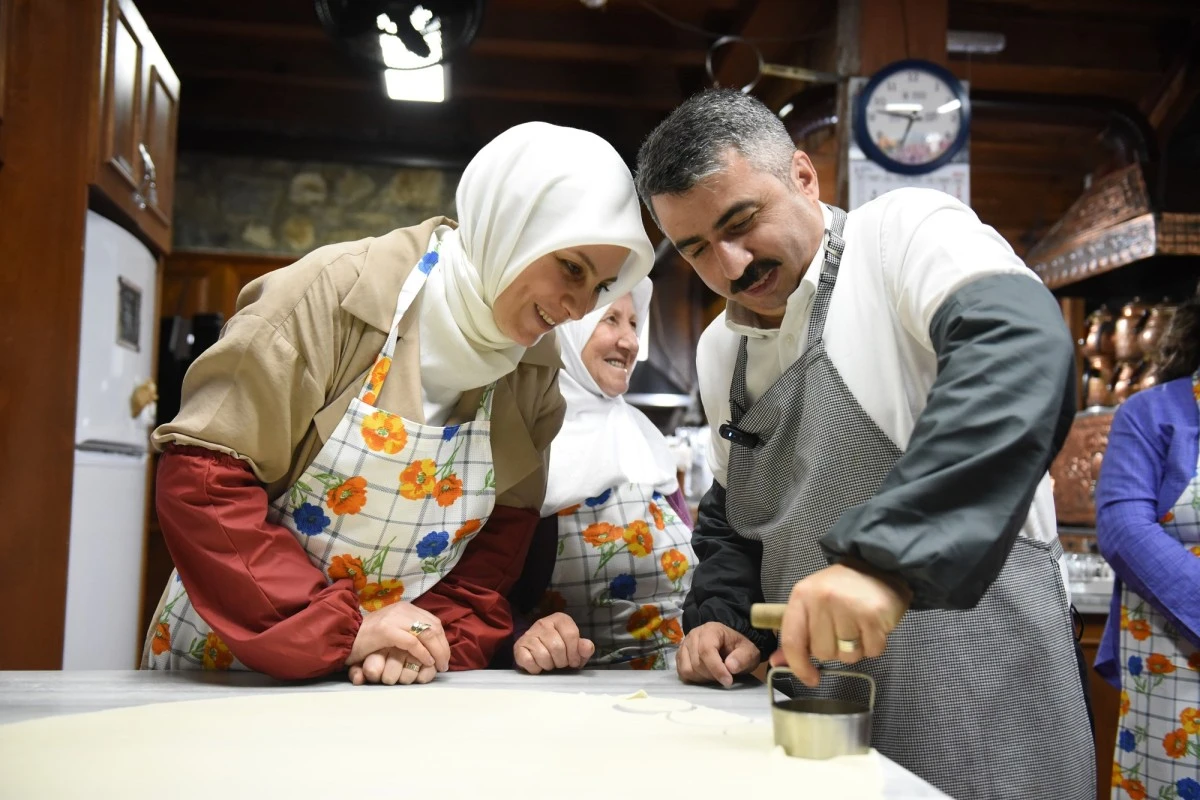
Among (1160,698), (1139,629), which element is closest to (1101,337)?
(1139,629)

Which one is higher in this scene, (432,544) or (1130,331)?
(1130,331)

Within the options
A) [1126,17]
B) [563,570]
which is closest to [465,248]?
[563,570]

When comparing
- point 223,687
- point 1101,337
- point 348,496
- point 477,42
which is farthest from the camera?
point 477,42

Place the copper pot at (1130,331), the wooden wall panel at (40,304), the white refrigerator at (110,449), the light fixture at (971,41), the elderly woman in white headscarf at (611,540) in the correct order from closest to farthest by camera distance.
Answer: the elderly woman in white headscarf at (611,540) < the wooden wall panel at (40,304) < the white refrigerator at (110,449) < the light fixture at (971,41) < the copper pot at (1130,331)

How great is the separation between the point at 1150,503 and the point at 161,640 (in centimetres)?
218

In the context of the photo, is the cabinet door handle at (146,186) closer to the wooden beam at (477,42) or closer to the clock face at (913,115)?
the wooden beam at (477,42)

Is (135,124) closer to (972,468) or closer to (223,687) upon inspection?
(223,687)

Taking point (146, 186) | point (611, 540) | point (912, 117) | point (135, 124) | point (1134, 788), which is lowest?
point (1134, 788)

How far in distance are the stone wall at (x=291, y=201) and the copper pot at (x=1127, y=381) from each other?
4.04 meters

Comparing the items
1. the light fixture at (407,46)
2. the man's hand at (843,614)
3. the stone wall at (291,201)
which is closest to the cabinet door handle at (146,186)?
the light fixture at (407,46)

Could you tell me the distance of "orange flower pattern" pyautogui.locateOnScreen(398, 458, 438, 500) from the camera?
58.5 inches

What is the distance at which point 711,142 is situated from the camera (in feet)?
4.60

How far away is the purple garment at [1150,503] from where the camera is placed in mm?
2293

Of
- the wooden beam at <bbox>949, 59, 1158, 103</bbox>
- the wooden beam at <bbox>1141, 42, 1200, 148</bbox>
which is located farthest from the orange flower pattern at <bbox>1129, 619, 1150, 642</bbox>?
the wooden beam at <bbox>949, 59, 1158, 103</bbox>
